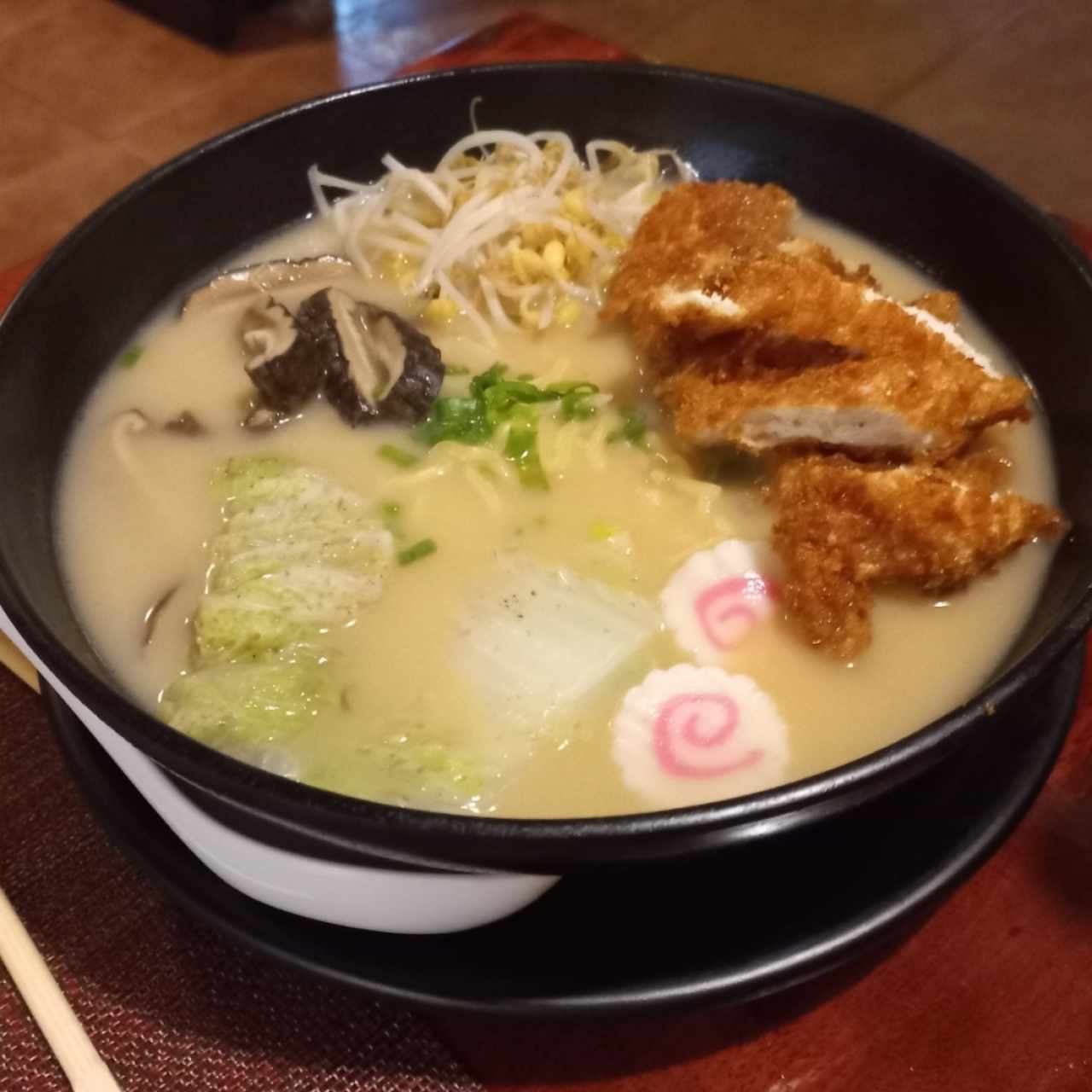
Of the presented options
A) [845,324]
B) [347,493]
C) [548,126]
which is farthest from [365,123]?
[845,324]

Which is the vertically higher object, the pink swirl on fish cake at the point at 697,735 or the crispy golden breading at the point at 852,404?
the crispy golden breading at the point at 852,404

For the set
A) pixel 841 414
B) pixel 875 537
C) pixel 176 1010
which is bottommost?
pixel 176 1010

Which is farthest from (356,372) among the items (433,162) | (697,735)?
(697,735)

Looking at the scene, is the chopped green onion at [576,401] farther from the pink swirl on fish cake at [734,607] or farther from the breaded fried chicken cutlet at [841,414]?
the pink swirl on fish cake at [734,607]

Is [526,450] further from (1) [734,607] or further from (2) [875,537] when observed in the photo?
(2) [875,537]

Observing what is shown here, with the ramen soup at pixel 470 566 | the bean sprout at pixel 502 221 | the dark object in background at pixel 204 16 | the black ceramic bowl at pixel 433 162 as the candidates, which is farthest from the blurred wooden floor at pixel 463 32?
the ramen soup at pixel 470 566

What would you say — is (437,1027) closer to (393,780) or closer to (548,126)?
(393,780)

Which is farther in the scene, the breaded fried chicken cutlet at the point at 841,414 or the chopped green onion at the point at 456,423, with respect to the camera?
the chopped green onion at the point at 456,423
